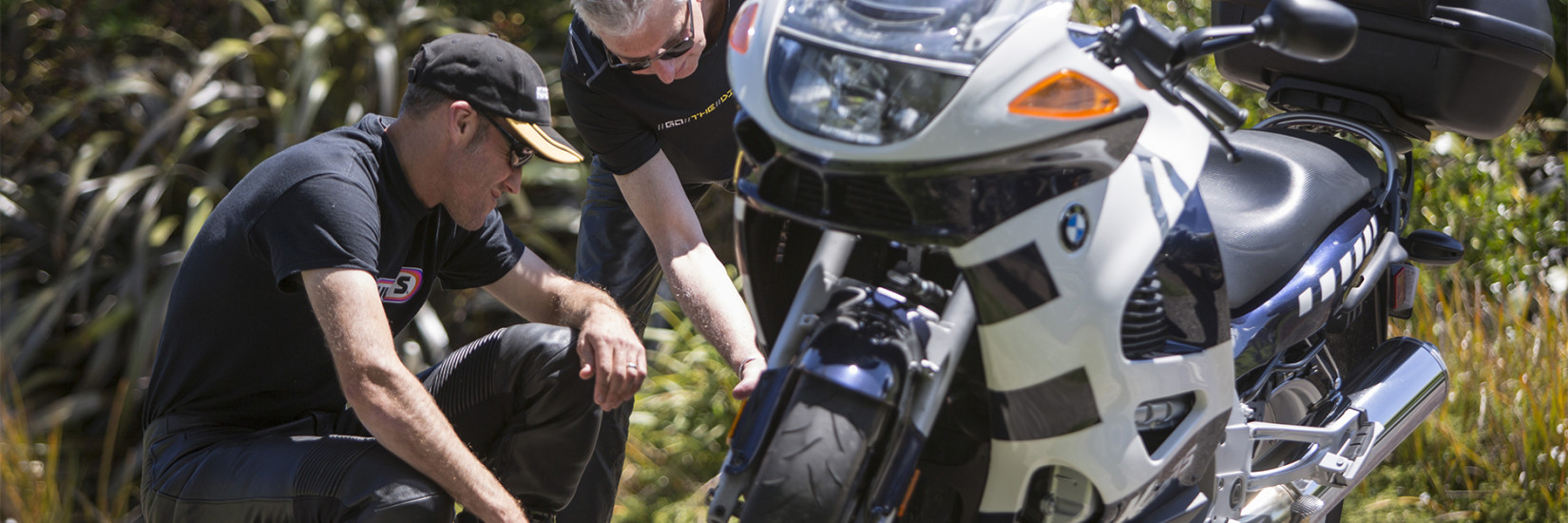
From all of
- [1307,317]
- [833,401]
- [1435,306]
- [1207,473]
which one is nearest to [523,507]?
[833,401]

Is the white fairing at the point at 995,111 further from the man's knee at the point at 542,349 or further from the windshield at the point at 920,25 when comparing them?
the man's knee at the point at 542,349

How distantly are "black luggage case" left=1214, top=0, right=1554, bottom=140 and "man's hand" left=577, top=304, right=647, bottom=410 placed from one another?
4.50 feet

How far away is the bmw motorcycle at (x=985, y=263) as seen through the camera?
5.45 feet

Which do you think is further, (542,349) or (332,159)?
(542,349)

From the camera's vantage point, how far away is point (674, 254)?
9.14ft

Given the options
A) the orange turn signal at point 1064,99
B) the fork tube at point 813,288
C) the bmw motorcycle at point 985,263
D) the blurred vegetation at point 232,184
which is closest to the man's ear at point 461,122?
the bmw motorcycle at point 985,263

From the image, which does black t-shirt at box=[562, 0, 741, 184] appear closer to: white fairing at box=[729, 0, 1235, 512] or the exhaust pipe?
white fairing at box=[729, 0, 1235, 512]

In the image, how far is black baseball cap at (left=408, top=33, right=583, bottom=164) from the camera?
246 cm

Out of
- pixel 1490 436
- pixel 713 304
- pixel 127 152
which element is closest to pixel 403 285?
pixel 713 304

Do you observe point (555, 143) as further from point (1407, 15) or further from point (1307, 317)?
point (1407, 15)

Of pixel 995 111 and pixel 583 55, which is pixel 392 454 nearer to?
pixel 583 55

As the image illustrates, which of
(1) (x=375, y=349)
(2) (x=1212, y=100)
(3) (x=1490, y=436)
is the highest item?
(2) (x=1212, y=100)

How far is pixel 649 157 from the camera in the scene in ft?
9.73

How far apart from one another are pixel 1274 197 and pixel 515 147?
1408 mm
